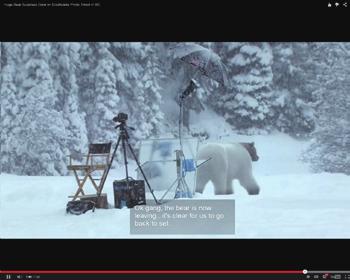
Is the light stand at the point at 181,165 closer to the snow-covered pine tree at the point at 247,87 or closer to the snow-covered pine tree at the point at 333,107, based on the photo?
the snow-covered pine tree at the point at 247,87

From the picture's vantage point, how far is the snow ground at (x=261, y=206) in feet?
10.6

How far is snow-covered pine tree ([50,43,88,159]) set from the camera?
10.9 ft

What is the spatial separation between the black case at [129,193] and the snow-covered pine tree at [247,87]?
2.32 ft

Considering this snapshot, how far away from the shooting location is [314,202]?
11.1 feet

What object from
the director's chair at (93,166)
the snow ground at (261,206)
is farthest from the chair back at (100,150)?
the snow ground at (261,206)

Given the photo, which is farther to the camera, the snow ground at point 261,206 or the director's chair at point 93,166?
the director's chair at point 93,166

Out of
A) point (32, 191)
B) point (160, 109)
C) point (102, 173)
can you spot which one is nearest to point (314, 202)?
point (160, 109)

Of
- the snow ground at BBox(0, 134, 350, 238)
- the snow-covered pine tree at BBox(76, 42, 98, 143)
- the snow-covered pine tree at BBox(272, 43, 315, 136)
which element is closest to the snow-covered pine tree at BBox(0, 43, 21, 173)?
the snow ground at BBox(0, 134, 350, 238)

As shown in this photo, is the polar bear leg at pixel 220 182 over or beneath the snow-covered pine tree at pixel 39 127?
beneath

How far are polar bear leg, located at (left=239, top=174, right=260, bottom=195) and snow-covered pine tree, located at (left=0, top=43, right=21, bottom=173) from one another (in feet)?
4.80

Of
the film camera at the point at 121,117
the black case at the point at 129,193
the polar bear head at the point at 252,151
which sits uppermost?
the film camera at the point at 121,117

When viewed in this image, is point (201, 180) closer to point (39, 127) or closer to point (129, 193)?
point (129, 193)

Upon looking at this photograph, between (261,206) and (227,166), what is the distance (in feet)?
1.13

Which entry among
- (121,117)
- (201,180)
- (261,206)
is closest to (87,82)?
(121,117)
